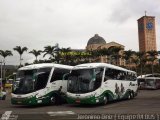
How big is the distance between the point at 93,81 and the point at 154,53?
75032 millimetres

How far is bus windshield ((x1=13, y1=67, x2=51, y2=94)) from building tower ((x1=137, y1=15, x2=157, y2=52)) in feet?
519

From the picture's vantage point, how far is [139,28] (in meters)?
188

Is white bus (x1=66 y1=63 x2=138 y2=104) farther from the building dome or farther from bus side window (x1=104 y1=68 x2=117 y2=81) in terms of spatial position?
the building dome

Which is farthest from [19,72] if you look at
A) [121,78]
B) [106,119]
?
[106,119]

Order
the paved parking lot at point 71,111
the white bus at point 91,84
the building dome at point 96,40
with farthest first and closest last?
1. the building dome at point 96,40
2. the white bus at point 91,84
3. the paved parking lot at point 71,111

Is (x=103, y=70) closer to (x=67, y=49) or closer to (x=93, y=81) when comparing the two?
(x=93, y=81)

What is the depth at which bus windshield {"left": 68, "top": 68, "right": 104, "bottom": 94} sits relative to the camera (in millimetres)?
22047

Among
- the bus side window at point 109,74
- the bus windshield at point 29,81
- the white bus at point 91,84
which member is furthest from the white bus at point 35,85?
the bus side window at point 109,74

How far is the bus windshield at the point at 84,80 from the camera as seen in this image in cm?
2205

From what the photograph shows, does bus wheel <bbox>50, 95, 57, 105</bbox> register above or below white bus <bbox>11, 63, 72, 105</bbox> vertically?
below

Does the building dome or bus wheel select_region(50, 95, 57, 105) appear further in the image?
the building dome

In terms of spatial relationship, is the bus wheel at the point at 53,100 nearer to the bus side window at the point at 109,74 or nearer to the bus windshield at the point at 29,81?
the bus windshield at the point at 29,81

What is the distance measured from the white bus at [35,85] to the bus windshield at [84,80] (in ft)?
6.14

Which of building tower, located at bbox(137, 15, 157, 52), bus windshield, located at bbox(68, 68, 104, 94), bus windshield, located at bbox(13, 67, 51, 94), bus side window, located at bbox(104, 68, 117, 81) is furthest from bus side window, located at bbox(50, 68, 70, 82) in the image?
building tower, located at bbox(137, 15, 157, 52)
